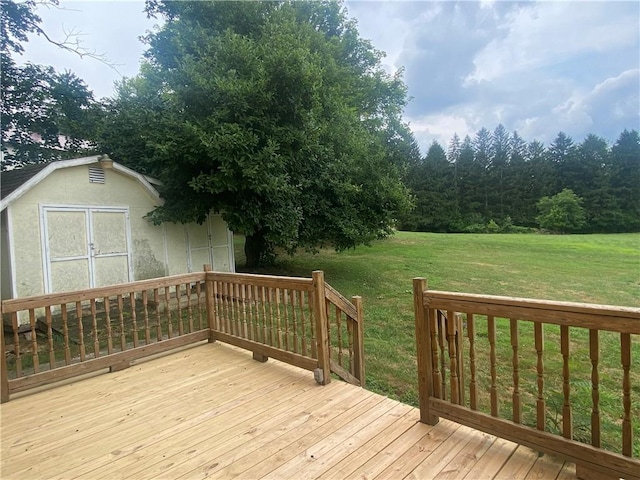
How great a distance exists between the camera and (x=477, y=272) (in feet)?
34.7

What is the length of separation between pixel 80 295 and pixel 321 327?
2.33 metres

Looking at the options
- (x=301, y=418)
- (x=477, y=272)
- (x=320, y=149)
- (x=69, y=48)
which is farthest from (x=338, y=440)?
(x=477, y=272)

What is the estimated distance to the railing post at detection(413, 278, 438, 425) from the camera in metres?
2.37

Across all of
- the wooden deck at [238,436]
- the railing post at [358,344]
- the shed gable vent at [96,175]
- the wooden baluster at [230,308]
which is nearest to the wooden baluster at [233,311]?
the wooden baluster at [230,308]

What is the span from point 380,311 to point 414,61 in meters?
10.6

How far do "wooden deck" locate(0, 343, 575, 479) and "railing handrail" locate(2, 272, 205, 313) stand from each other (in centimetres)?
82

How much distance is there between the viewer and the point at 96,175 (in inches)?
265

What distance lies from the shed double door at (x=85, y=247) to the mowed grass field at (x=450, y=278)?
3805 mm

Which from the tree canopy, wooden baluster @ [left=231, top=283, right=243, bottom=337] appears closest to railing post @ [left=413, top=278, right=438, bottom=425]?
wooden baluster @ [left=231, top=283, right=243, bottom=337]

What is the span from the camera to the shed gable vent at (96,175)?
666 cm

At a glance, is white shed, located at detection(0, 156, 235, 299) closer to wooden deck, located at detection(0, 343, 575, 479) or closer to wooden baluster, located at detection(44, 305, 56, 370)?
wooden baluster, located at detection(44, 305, 56, 370)

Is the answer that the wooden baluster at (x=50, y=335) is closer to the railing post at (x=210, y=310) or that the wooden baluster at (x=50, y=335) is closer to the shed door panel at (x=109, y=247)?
the railing post at (x=210, y=310)

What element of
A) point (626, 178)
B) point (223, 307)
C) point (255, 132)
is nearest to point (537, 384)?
point (223, 307)

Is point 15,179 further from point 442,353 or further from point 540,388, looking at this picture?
point 540,388
